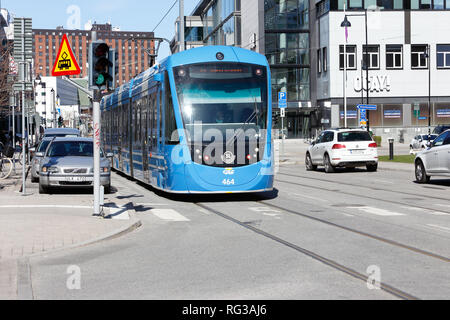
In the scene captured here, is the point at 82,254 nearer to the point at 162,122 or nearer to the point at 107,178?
the point at 162,122

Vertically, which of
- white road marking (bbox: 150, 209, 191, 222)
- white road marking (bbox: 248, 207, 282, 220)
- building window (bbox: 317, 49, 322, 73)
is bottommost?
white road marking (bbox: 150, 209, 191, 222)

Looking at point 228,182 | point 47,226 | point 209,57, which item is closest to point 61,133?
point 209,57

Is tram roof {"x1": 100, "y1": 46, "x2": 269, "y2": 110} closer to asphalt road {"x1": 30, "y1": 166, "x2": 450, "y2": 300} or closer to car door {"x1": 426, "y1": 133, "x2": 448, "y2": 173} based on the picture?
asphalt road {"x1": 30, "y1": 166, "x2": 450, "y2": 300}

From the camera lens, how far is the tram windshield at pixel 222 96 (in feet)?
52.4

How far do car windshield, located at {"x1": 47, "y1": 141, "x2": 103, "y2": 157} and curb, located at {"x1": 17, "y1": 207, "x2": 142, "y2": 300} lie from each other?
7091 millimetres

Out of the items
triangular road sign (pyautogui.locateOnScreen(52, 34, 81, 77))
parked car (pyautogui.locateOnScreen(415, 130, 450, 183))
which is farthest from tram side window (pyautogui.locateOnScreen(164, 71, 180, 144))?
parked car (pyautogui.locateOnScreen(415, 130, 450, 183))

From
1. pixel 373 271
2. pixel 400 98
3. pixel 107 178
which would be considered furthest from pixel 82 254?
pixel 400 98

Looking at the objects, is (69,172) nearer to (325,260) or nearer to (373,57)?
(325,260)

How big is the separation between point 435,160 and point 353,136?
297 inches

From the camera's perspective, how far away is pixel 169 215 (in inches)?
558

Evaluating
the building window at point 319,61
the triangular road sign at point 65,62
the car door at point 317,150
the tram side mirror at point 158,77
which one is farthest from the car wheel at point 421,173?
the building window at point 319,61

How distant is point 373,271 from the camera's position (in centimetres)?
781

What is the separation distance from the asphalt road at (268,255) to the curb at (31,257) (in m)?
0.09

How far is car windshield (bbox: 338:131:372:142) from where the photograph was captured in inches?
1135
